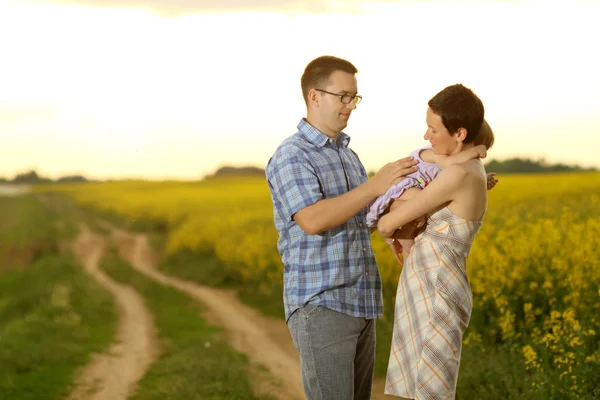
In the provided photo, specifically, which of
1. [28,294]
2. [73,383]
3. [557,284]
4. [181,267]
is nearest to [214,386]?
[73,383]

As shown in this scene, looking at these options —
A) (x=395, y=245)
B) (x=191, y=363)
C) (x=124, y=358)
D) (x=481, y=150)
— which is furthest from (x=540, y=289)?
(x=124, y=358)

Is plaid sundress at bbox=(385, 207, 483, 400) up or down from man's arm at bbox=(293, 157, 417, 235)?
down

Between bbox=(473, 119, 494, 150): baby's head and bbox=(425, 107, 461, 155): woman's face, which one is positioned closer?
bbox=(425, 107, 461, 155): woman's face

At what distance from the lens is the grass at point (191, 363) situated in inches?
313

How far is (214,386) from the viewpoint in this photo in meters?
7.88

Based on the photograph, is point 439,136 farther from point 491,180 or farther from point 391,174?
point 491,180

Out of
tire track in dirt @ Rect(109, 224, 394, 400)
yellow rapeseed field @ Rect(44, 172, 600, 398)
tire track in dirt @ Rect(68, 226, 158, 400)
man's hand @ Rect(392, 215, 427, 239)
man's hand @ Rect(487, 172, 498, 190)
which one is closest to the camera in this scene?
man's hand @ Rect(392, 215, 427, 239)

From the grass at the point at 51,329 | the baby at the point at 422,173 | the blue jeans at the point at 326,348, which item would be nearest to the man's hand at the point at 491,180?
the baby at the point at 422,173

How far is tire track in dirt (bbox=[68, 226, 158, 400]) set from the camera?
341 inches

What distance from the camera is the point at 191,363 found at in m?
9.09

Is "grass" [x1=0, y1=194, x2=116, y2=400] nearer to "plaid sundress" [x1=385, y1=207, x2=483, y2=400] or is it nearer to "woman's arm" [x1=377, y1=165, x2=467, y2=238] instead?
"plaid sundress" [x1=385, y1=207, x2=483, y2=400]

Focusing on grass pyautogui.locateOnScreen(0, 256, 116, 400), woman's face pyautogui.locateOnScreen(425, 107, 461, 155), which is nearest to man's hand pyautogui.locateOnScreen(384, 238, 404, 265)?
woman's face pyautogui.locateOnScreen(425, 107, 461, 155)

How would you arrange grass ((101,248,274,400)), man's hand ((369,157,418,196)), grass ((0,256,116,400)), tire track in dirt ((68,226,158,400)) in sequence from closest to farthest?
man's hand ((369,157,418,196)), grass ((101,248,274,400)), tire track in dirt ((68,226,158,400)), grass ((0,256,116,400))

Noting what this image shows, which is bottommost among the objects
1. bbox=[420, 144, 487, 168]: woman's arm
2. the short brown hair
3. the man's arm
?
the man's arm
